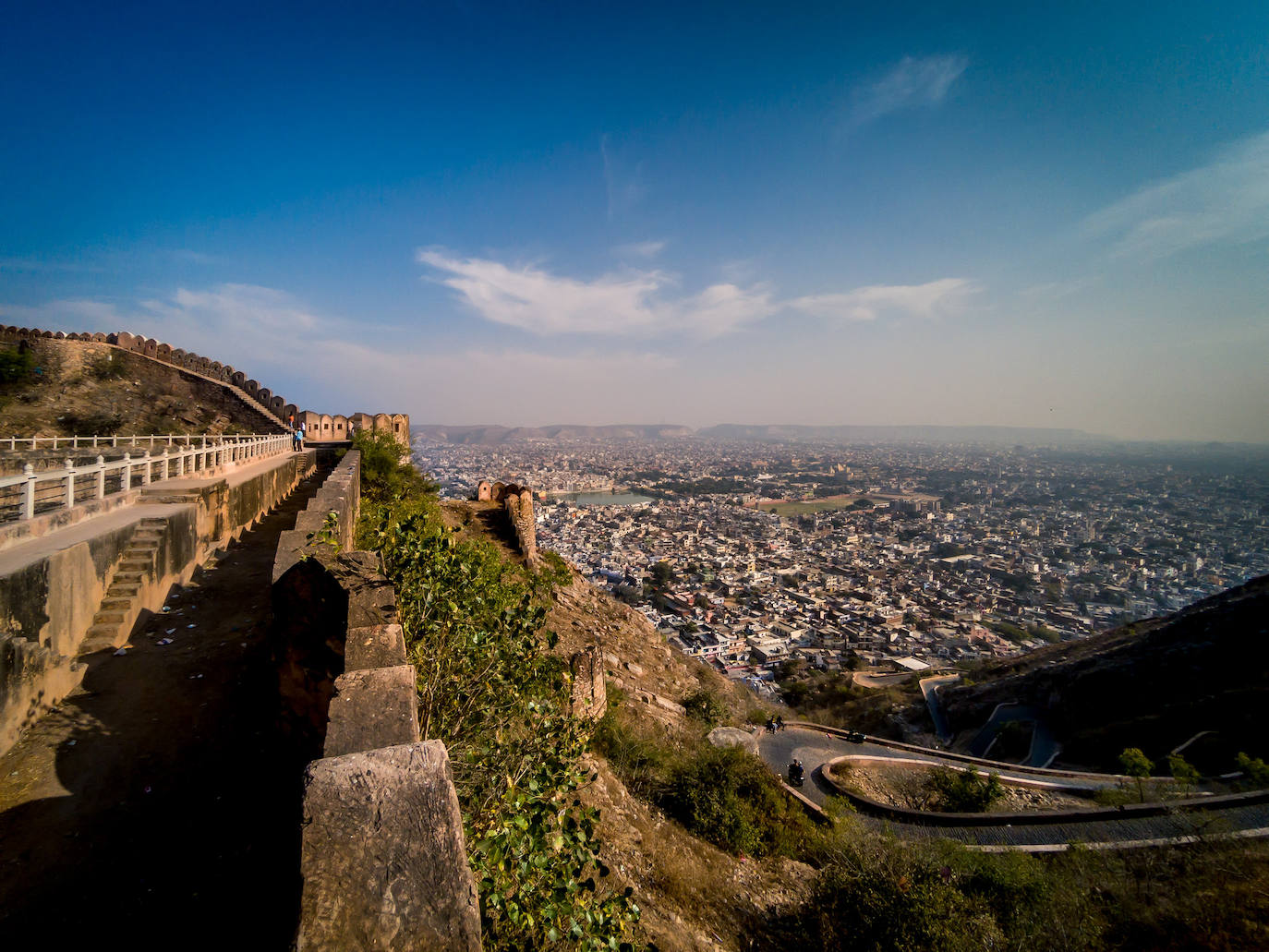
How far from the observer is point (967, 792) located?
460 inches

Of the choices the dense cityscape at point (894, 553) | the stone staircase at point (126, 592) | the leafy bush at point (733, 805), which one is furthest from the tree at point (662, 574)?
the stone staircase at point (126, 592)

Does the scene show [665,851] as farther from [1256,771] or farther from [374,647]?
[1256,771]

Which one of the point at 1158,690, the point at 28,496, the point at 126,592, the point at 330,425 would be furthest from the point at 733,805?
the point at 330,425

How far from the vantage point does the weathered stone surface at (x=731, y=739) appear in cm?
1145

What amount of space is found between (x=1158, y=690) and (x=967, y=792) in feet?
42.4

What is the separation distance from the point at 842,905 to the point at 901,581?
44314 millimetres

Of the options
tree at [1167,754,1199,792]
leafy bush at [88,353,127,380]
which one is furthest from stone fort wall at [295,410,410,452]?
tree at [1167,754,1199,792]

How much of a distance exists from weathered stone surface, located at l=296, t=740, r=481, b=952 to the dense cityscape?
26.0 meters

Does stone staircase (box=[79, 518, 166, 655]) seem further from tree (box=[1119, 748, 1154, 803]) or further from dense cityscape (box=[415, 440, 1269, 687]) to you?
dense cityscape (box=[415, 440, 1269, 687])

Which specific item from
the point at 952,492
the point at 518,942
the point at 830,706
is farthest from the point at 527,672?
the point at 952,492

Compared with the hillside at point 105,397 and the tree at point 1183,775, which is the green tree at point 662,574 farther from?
the tree at point 1183,775

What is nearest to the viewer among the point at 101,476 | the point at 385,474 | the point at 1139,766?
the point at 101,476

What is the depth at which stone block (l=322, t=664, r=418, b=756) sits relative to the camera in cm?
196

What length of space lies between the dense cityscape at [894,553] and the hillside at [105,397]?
42.2 ft
